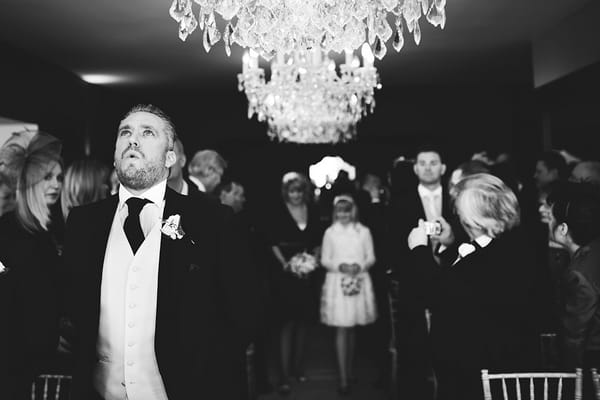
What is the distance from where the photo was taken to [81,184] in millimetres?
3471

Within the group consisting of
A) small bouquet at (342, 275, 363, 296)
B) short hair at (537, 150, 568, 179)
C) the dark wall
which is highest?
the dark wall

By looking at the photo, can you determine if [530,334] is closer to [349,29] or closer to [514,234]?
[514,234]

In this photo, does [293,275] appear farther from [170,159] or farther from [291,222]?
[170,159]

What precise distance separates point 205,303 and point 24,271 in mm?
673

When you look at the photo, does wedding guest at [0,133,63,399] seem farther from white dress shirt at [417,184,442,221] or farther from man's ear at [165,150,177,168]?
white dress shirt at [417,184,442,221]

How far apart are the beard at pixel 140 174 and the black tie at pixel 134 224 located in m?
0.05

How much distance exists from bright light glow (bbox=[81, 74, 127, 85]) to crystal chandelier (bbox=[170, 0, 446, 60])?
217 inches

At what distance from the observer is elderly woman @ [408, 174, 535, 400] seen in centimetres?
236

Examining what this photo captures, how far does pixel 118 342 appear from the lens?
1825 millimetres

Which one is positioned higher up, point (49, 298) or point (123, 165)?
point (123, 165)

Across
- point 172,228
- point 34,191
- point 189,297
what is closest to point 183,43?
point 34,191

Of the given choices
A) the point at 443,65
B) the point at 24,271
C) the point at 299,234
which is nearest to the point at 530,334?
the point at 24,271

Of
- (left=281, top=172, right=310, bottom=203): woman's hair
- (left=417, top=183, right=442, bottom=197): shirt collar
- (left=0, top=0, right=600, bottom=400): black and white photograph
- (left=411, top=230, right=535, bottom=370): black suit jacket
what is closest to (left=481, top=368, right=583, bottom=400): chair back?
(left=0, top=0, right=600, bottom=400): black and white photograph

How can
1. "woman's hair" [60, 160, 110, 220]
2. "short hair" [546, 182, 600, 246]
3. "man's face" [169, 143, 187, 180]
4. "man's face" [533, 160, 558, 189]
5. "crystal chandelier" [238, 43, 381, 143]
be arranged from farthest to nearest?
"crystal chandelier" [238, 43, 381, 143]
"man's face" [533, 160, 558, 189]
"woman's hair" [60, 160, 110, 220]
"man's face" [169, 143, 187, 180]
"short hair" [546, 182, 600, 246]
